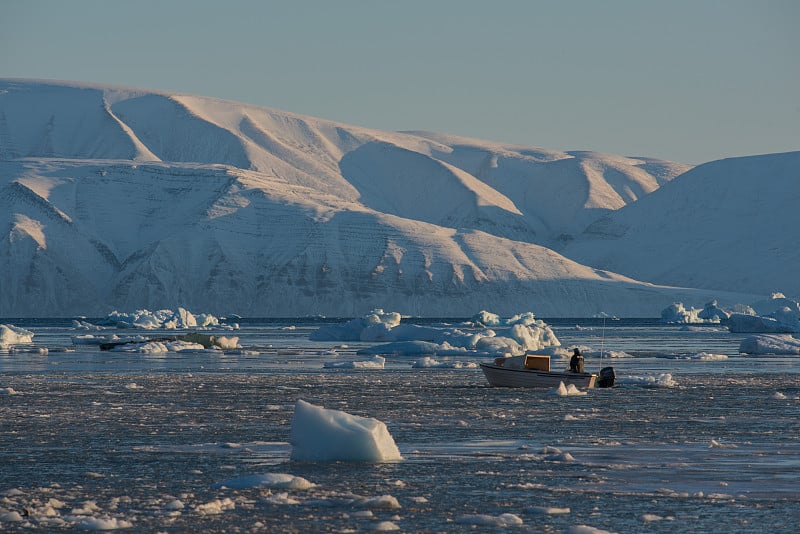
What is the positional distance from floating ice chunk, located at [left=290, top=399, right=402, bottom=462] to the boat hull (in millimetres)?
18490

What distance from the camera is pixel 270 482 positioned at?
1853 centimetres

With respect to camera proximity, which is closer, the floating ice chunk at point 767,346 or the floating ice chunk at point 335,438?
the floating ice chunk at point 335,438

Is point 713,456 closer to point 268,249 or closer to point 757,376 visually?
point 757,376

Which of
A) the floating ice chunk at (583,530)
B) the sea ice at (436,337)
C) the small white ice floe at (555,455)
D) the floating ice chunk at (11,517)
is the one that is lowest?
the floating ice chunk at (11,517)

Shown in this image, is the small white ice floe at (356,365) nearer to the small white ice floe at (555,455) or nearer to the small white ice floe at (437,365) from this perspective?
the small white ice floe at (437,365)

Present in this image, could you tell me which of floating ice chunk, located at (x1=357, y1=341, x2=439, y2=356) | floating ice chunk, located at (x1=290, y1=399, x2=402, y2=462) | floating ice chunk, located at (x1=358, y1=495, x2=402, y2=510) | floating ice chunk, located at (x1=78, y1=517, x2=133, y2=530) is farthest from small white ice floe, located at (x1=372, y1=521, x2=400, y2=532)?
floating ice chunk, located at (x1=357, y1=341, x2=439, y2=356)

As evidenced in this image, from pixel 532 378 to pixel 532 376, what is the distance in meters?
0.09

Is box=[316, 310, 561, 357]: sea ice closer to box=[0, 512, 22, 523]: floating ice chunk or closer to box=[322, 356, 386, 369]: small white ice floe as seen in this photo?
box=[322, 356, 386, 369]: small white ice floe

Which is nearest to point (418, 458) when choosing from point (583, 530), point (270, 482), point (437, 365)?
point (270, 482)

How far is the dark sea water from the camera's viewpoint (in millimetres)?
16391

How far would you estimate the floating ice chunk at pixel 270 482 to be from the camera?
18438 mm

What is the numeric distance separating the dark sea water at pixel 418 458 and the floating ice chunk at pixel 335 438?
1.16ft

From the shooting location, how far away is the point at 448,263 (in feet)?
648

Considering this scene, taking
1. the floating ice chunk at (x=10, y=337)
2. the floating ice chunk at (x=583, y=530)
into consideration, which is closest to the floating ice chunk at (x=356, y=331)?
the floating ice chunk at (x=10, y=337)
